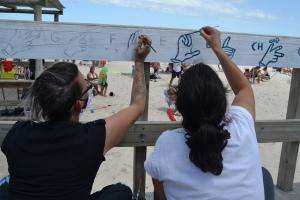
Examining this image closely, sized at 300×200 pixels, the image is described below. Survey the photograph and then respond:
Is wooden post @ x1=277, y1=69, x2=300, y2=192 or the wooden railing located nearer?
the wooden railing

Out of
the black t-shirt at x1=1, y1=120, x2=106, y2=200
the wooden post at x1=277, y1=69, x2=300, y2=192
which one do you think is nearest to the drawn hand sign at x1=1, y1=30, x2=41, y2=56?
the black t-shirt at x1=1, y1=120, x2=106, y2=200

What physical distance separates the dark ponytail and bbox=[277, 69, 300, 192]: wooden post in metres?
2.49

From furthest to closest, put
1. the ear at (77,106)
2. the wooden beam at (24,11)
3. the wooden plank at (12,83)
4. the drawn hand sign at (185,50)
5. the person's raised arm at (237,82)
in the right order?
the wooden beam at (24,11)
the wooden plank at (12,83)
the drawn hand sign at (185,50)
the person's raised arm at (237,82)
the ear at (77,106)

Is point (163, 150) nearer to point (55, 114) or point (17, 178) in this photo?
point (55, 114)

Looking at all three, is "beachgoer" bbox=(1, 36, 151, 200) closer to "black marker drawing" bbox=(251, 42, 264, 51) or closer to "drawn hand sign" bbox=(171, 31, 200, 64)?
"drawn hand sign" bbox=(171, 31, 200, 64)

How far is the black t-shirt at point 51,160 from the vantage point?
6.61 ft

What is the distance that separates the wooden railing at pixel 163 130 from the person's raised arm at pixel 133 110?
0.35 meters

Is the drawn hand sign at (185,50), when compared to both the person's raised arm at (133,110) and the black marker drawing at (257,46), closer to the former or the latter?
the person's raised arm at (133,110)

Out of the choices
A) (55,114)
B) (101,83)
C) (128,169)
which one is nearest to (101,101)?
(101,83)

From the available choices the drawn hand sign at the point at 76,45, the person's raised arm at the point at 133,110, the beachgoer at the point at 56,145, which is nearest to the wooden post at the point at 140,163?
the person's raised arm at the point at 133,110

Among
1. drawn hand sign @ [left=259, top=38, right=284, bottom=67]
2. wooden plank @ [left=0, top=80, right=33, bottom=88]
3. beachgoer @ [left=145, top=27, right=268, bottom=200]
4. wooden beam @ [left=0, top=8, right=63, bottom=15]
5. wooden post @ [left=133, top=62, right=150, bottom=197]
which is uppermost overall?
wooden beam @ [left=0, top=8, right=63, bottom=15]

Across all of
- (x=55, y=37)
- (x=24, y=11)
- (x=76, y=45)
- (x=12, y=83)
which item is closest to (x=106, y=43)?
(x=76, y=45)

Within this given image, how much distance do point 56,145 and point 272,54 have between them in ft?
7.86

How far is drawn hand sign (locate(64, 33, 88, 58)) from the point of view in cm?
317
